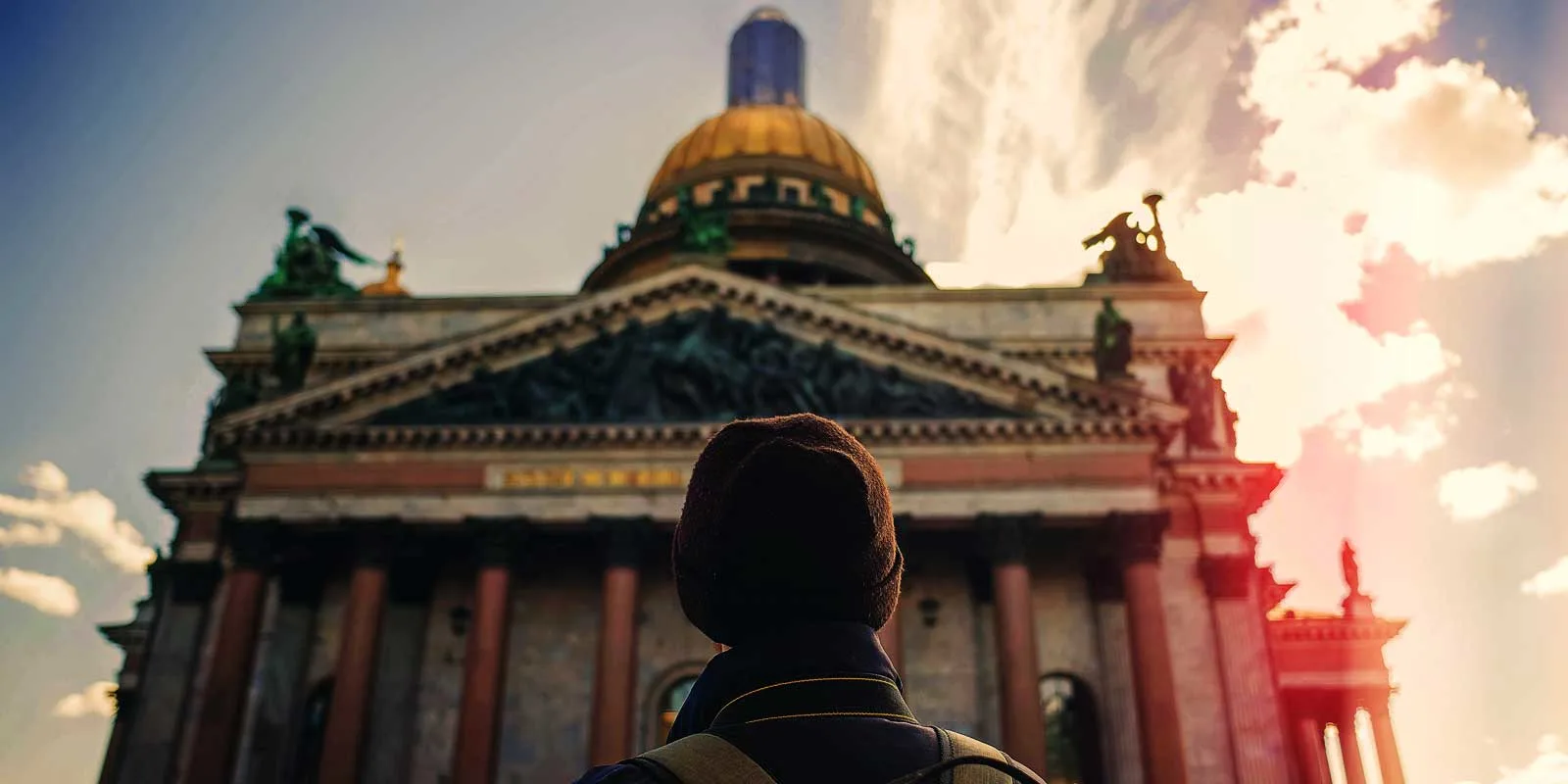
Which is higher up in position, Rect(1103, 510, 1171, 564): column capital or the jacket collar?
Rect(1103, 510, 1171, 564): column capital

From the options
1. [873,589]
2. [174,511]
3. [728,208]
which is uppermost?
[728,208]

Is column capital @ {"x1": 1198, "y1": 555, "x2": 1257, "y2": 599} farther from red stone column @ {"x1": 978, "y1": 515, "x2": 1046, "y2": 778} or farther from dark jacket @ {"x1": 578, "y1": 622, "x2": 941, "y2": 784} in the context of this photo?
dark jacket @ {"x1": 578, "y1": 622, "x2": 941, "y2": 784}

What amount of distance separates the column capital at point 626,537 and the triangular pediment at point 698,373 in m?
2.04

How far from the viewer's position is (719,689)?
7.70 ft

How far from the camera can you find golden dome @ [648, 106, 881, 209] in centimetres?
4806

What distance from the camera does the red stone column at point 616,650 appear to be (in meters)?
22.0

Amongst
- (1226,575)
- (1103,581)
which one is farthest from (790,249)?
(1226,575)

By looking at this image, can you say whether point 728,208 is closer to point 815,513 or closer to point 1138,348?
point 1138,348

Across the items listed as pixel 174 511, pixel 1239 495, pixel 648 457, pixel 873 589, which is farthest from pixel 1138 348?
pixel 873 589

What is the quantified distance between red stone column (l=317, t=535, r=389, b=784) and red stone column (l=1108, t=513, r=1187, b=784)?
14132 mm

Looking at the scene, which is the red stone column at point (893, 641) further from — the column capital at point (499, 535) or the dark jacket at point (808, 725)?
the dark jacket at point (808, 725)

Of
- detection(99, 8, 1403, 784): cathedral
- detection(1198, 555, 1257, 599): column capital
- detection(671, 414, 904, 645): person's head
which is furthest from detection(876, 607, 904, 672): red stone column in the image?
detection(671, 414, 904, 645): person's head

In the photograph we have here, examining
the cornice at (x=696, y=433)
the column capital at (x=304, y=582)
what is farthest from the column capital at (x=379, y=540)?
the column capital at (x=304, y=582)

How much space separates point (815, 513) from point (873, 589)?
207 millimetres
